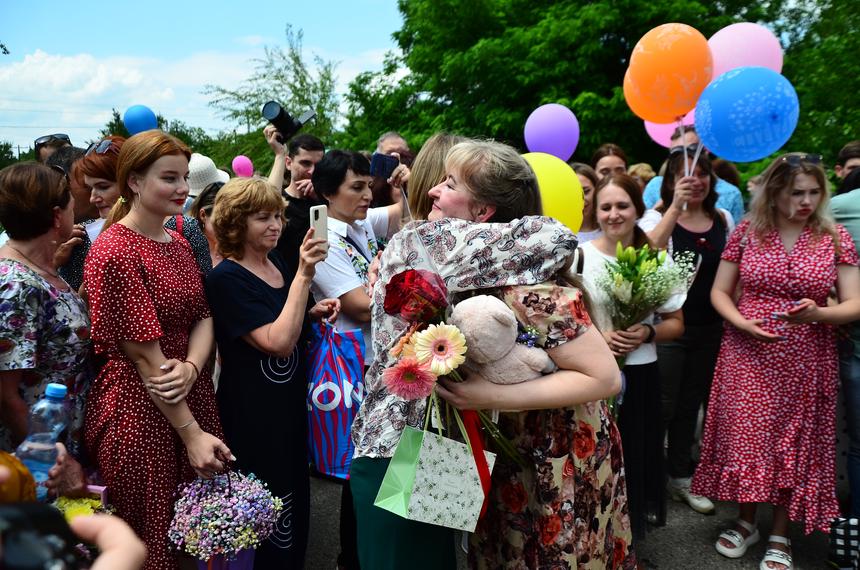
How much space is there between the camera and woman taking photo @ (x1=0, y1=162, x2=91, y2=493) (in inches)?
88.0

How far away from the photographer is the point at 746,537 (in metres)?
3.73

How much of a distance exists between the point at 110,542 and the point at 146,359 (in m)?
1.36

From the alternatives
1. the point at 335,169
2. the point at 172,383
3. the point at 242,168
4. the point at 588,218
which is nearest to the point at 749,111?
the point at 588,218

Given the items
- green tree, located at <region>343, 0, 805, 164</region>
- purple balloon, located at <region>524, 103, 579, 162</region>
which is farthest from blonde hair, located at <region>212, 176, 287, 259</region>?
green tree, located at <region>343, 0, 805, 164</region>

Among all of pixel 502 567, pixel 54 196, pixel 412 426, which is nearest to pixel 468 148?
pixel 412 426

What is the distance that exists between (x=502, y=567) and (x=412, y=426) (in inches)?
22.1

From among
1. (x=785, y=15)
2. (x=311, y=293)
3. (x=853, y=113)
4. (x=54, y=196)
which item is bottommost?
(x=311, y=293)

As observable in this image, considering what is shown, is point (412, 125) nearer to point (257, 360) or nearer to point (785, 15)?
point (785, 15)

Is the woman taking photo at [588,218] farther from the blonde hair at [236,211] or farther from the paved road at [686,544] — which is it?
the blonde hair at [236,211]

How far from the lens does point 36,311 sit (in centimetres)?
229

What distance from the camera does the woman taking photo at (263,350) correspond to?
2.75m

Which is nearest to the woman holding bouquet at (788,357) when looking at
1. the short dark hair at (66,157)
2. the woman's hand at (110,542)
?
the woman's hand at (110,542)

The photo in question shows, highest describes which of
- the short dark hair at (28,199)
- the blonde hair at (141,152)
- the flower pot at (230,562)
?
the blonde hair at (141,152)

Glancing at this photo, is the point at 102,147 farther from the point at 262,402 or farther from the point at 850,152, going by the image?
the point at 850,152
